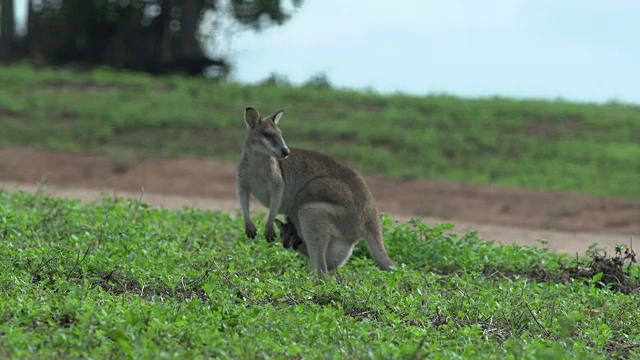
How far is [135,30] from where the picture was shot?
29.3 metres

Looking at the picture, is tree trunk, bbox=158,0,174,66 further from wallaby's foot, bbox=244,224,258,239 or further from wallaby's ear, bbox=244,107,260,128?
wallaby's foot, bbox=244,224,258,239

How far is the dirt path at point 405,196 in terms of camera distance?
15070mm

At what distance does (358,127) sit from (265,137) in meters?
13.2

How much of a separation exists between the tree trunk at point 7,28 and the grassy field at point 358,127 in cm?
330

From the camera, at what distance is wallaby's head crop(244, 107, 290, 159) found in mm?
8883

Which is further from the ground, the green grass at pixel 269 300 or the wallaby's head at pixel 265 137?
the wallaby's head at pixel 265 137

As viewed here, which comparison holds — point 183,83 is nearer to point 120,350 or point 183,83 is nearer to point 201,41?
point 201,41

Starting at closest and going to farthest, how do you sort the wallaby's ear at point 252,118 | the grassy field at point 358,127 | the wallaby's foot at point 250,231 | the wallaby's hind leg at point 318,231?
the wallaby's hind leg at point 318,231, the wallaby's foot at point 250,231, the wallaby's ear at point 252,118, the grassy field at point 358,127

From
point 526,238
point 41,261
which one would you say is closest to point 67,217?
point 41,261

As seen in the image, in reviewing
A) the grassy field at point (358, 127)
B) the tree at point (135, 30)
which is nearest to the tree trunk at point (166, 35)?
the tree at point (135, 30)

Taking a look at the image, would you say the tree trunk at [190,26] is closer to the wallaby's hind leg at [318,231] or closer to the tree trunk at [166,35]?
the tree trunk at [166,35]

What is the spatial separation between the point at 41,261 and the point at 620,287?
4162 mm

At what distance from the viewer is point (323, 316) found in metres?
6.49

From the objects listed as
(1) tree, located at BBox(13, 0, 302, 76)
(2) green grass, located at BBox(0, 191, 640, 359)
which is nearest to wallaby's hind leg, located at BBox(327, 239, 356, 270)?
(2) green grass, located at BBox(0, 191, 640, 359)
